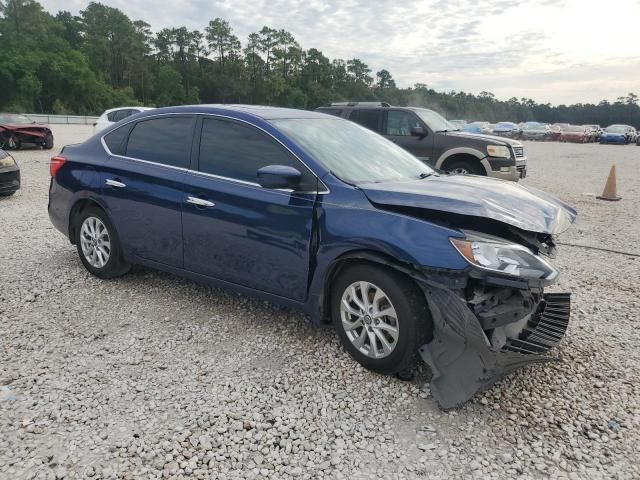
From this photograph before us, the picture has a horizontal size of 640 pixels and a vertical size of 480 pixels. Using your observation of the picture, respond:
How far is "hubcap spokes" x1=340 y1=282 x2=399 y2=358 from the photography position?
10.5 feet

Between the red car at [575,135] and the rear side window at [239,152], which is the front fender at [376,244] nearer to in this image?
the rear side window at [239,152]

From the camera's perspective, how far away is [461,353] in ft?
9.72

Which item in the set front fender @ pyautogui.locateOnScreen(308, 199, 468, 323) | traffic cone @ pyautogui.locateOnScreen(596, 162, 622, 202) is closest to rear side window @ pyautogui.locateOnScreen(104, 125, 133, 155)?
front fender @ pyautogui.locateOnScreen(308, 199, 468, 323)

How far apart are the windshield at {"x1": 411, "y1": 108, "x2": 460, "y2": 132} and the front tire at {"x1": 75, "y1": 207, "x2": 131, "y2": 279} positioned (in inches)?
301

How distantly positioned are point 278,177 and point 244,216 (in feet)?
1.75

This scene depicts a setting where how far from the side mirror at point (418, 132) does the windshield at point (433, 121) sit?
22 cm

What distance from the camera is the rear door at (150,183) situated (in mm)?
4207

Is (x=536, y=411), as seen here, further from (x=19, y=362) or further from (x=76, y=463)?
(x=19, y=362)

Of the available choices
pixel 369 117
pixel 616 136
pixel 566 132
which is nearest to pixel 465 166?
pixel 369 117

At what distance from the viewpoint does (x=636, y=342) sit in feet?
A: 12.9

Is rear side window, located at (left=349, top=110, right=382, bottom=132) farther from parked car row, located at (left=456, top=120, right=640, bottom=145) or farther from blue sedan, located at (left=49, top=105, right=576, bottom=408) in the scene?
parked car row, located at (left=456, top=120, right=640, bottom=145)

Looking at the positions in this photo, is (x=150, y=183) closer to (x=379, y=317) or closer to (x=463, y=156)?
(x=379, y=317)

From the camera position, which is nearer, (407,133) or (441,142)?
(441,142)

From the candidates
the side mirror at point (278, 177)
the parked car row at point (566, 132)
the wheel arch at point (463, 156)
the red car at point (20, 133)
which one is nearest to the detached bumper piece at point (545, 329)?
the side mirror at point (278, 177)
